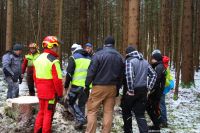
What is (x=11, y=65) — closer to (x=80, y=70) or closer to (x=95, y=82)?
(x=80, y=70)

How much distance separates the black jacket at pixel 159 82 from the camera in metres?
7.73

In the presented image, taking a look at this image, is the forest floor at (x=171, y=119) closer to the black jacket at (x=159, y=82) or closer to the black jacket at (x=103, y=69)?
the black jacket at (x=159, y=82)

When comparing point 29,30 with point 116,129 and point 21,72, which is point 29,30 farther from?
point 116,129

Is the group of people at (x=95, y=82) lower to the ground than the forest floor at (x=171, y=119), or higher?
higher

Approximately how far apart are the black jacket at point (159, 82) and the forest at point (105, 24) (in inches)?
300

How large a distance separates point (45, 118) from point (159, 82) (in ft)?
9.60

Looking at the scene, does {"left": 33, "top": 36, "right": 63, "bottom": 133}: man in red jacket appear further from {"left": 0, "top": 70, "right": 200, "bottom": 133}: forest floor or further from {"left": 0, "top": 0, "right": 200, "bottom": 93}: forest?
{"left": 0, "top": 0, "right": 200, "bottom": 93}: forest

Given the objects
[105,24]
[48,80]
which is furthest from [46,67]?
[105,24]

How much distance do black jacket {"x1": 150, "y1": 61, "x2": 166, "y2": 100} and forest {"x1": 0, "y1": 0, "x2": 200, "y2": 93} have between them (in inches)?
300

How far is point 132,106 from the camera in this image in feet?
22.6

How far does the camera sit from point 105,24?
1490 inches

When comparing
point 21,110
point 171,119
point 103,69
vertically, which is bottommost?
point 171,119

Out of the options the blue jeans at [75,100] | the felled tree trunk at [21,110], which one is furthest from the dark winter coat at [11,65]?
the blue jeans at [75,100]

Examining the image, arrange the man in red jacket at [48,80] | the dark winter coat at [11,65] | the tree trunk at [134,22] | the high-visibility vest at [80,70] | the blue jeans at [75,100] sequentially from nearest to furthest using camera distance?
1. the man in red jacket at [48,80]
2. the high-visibility vest at [80,70]
3. the blue jeans at [75,100]
4. the tree trunk at [134,22]
5. the dark winter coat at [11,65]
